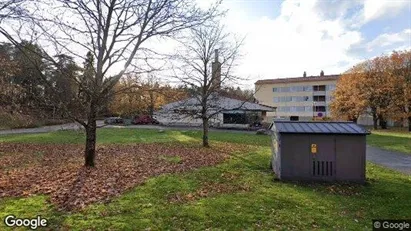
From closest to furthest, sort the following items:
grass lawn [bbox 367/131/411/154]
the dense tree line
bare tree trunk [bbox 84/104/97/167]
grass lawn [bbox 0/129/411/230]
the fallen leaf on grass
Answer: grass lawn [bbox 0/129/411/230]
the fallen leaf on grass
bare tree trunk [bbox 84/104/97/167]
grass lawn [bbox 367/131/411/154]
the dense tree line

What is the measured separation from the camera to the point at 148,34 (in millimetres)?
11070

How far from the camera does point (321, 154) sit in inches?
355

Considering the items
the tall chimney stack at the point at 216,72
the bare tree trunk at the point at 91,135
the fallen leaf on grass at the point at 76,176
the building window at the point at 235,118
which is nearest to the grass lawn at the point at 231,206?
the fallen leaf on grass at the point at 76,176

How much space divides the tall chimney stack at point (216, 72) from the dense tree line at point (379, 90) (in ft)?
106

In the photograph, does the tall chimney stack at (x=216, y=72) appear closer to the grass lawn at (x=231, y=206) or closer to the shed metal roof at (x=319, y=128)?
the shed metal roof at (x=319, y=128)

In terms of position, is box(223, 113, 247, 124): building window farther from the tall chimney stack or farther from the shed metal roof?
the shed metal roof

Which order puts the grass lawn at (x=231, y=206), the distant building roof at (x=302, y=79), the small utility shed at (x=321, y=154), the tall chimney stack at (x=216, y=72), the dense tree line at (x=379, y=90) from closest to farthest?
the grass lawn at (x=231, y=206) < the small utility shed at (x=321, y=154) < the tall chimney stack at (x=216, y=72) < the dense tree line at (x=379, y=90) < the distant building roof at (x=302, y=79)

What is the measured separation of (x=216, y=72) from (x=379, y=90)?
34087 mm

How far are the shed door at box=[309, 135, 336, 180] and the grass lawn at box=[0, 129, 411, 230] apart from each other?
0.44 m

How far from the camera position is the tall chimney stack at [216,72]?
66.6ft

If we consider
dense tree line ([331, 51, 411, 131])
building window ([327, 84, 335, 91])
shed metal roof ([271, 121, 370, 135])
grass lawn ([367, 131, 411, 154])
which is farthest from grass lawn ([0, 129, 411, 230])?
building window ([327, 84, 335, 91])

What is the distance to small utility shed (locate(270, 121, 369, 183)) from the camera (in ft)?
29.4

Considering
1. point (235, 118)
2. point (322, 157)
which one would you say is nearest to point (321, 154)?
point (322, 157)

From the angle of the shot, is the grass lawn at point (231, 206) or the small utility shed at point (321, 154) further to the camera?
the small utility shed at point (321, 154)
